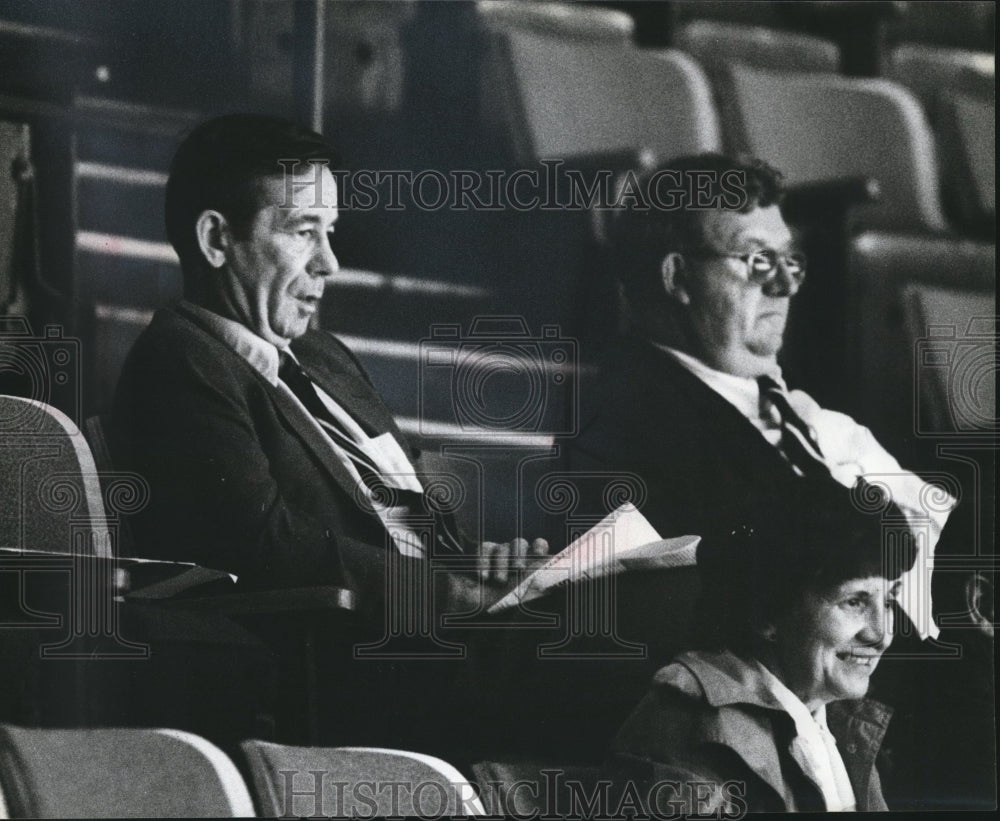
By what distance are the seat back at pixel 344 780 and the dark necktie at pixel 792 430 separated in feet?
2.28

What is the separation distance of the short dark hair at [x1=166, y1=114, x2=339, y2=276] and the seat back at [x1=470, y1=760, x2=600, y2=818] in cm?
84

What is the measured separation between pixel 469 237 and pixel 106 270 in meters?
0.51

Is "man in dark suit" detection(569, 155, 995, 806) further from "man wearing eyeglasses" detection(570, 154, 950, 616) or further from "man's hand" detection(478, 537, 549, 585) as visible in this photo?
"man's hand" detection(478, 537, 549, 585)

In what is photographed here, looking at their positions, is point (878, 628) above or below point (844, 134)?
below

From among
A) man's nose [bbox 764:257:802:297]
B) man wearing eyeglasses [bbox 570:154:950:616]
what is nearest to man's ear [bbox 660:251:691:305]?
man wearing eyeglasses [bbox 570:154:950:616]

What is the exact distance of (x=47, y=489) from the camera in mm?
1943

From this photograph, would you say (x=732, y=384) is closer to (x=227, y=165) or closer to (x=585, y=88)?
(x=585, y=88)

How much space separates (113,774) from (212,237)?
757 mm

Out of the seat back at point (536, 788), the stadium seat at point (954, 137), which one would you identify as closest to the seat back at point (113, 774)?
the seat back at point (536, 788)

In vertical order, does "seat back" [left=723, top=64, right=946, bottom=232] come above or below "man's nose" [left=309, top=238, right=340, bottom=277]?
above

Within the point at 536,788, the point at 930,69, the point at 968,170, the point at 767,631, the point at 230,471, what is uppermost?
the point at 930,69

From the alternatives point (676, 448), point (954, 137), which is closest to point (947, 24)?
point (954, 137)

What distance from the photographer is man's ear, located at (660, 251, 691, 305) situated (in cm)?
209

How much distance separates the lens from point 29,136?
1.96m
